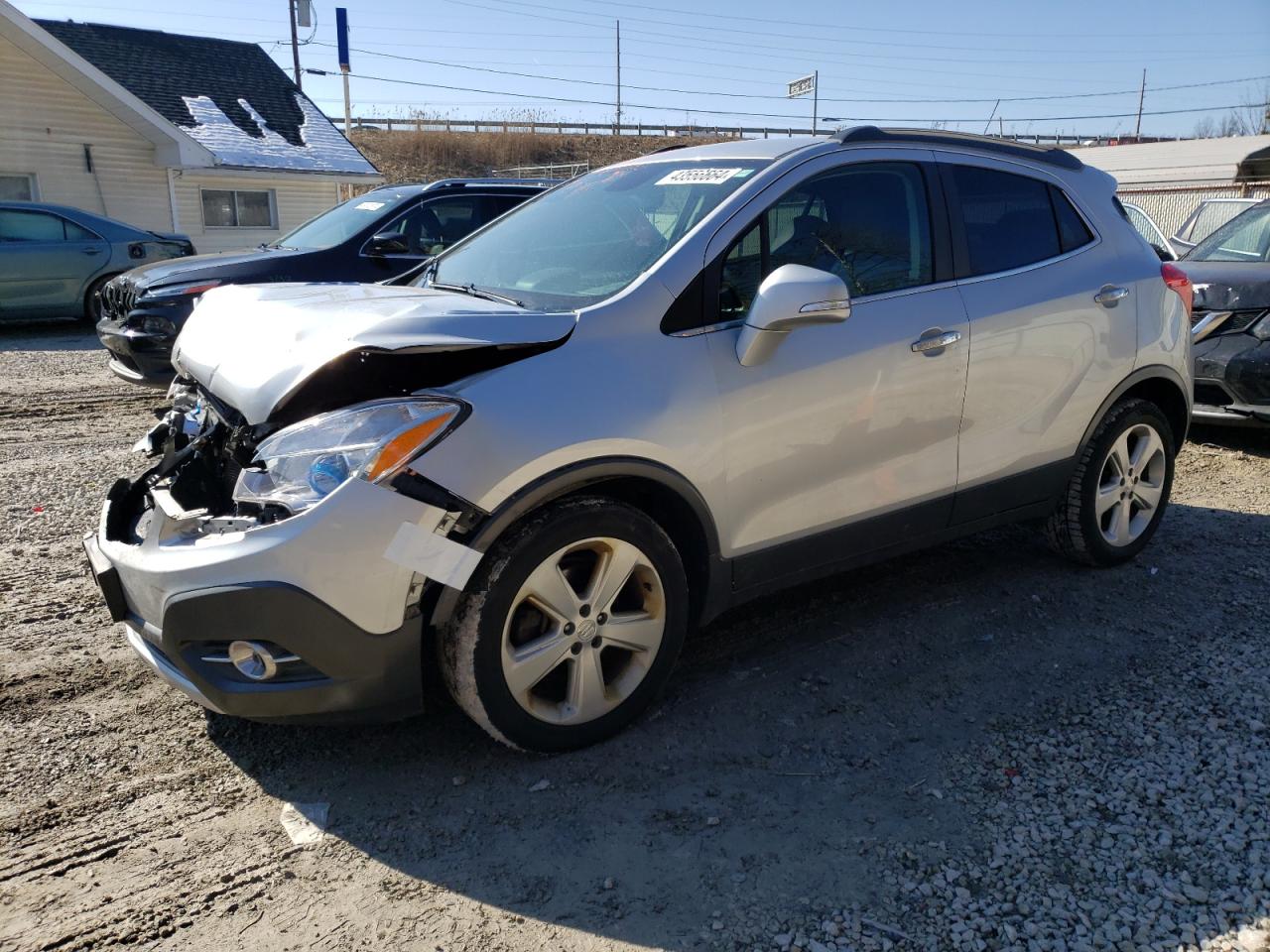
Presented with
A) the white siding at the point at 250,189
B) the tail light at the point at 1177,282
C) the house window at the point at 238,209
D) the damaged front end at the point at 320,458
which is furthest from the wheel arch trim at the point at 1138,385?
the house window at the point at 238,209

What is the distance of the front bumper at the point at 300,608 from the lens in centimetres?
262

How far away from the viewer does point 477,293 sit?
3756mm

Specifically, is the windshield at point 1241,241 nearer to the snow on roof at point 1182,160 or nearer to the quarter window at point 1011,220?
the quarter window at point 1011,220

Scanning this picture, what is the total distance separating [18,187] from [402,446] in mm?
20118

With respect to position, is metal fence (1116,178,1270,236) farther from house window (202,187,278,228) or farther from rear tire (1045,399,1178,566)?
rear tire (1045,399,1178,566)

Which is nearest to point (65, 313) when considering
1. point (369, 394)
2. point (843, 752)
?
point (369, 394)

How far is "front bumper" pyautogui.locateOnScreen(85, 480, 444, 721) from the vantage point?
2.62 metres

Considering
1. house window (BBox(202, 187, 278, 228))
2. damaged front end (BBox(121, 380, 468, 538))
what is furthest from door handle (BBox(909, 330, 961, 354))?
house window (BBox(202, 187, 278, 228))

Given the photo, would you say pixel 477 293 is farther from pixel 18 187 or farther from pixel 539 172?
pixel 539 172

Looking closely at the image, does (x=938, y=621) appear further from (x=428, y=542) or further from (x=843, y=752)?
(x=428, y=542)

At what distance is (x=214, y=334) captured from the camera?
350 centimetres

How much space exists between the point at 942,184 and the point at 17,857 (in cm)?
392

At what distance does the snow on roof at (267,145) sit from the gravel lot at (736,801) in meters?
18.6

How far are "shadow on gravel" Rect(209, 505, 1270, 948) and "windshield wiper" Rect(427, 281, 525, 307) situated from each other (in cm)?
146
